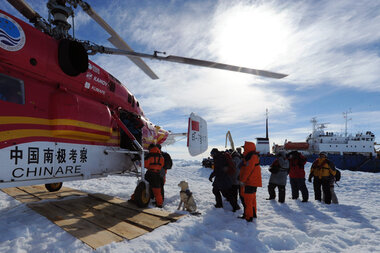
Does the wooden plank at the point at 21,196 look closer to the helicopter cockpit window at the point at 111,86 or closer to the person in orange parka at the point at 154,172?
the person in orange parka at the point at 154,172

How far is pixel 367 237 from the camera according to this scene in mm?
3980

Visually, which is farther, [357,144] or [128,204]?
[357,144]

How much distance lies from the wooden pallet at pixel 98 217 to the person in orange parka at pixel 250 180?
5.96 feet

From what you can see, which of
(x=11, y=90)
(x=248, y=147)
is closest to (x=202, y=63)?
(x=248, y=147)

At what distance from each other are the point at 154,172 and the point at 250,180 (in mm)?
2914

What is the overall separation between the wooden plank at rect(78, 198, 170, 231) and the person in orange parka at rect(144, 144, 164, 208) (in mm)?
1028

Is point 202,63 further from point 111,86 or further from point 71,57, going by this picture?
point 71,57

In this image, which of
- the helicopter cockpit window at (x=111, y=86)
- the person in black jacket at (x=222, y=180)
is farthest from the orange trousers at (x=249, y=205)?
the helicopter cockpit window at (x=111, y=86)

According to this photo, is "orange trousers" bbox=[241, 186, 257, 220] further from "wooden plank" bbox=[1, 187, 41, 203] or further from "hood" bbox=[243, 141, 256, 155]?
"wooden plank" bbox=[1, 187, 41, 203]

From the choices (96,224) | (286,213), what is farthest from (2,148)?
(286,213)

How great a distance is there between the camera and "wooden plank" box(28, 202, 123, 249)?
333cm

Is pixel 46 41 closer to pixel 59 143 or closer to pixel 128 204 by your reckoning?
pixel 59 143

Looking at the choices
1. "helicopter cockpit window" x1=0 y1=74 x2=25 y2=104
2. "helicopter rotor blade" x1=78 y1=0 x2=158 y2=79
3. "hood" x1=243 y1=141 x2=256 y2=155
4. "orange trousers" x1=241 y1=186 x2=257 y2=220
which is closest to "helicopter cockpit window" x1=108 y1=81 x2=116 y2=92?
"helicopter rotor blade" x1=78 y1=0 x2=158 y2=79

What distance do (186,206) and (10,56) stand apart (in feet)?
16.9
